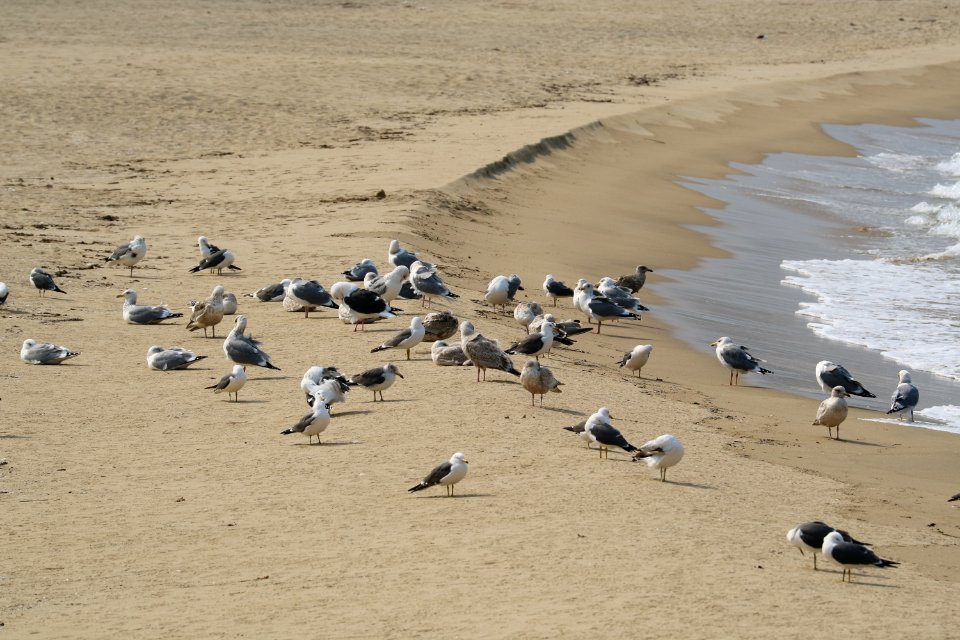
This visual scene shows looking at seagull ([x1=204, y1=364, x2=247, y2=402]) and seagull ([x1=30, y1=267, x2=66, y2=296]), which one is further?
seagull ([x1=30, y1=267, x2=66, y2=296])

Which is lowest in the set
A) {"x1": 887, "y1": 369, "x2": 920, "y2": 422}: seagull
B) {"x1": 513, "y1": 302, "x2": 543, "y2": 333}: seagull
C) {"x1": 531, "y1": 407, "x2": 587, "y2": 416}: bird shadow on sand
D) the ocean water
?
the ocean water

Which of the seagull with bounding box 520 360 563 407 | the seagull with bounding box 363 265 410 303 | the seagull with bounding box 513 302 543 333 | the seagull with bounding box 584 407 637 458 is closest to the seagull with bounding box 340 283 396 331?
the seagull with bounding box 363 265 410 303

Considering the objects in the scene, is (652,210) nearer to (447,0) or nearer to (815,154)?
(815,154)

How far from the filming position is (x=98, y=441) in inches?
423

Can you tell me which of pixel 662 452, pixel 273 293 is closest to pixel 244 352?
pixel 273 293

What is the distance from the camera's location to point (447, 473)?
369 inches

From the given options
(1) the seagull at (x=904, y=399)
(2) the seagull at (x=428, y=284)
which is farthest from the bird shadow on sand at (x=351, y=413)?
(1) the seagull at (x=904, y=399)

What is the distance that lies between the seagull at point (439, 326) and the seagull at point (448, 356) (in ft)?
1.95

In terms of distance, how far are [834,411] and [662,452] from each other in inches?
117

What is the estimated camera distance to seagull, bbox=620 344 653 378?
13.8m

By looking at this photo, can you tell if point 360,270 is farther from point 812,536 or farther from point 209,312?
point 812,536

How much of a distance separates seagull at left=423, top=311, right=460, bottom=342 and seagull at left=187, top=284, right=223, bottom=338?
2.26 m

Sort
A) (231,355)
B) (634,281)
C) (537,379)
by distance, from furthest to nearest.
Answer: (634,281) → (231,355) → (537,379)

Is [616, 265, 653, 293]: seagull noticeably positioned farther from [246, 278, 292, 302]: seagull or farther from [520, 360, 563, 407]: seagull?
[520, 360, 563, 407]: seagull
